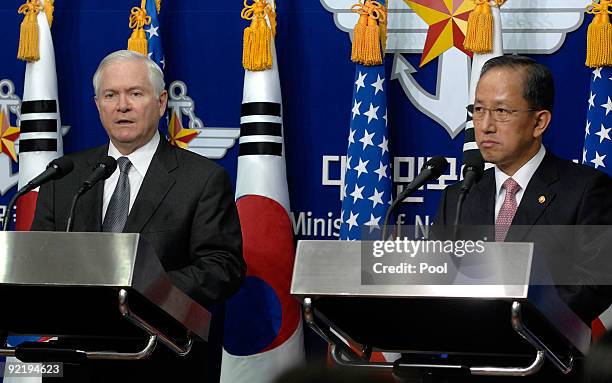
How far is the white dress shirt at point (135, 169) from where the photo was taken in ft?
13.9

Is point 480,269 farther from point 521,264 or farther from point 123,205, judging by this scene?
point 123,205

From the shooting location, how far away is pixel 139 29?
17.9ft

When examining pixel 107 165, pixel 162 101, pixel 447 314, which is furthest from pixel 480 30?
pixel 447 314

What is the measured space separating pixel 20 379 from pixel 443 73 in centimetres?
243

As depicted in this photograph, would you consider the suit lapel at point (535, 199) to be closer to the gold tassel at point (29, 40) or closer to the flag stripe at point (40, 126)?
the flag stripe at point (40, 126)

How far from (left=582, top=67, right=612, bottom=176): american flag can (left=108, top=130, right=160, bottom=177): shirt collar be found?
6.16ft

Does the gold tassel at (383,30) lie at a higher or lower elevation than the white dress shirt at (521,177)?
higher

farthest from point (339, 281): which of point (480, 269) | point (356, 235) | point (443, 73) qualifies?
point (443, 73)

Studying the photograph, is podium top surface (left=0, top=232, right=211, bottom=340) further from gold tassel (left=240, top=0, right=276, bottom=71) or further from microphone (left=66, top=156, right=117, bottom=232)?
gold tassel (left=240, top=0, right=276, bottom=71)

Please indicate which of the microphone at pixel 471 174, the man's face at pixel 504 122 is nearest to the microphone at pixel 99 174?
the microphone at pixel 471 174

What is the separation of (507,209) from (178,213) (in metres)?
1.17

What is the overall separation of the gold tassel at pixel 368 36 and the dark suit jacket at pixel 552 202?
1.24 m

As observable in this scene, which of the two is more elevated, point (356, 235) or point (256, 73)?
point (256, 73)

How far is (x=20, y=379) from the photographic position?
537 centimetres
